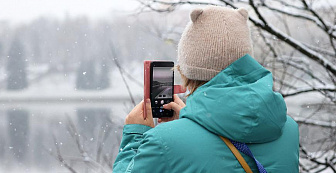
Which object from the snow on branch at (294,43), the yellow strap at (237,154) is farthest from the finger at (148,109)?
the snow on branch at (294,43)

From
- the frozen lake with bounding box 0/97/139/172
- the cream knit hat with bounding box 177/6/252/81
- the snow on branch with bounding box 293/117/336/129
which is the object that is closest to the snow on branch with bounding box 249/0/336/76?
the snow on branch with bounding box 293/117/336/129

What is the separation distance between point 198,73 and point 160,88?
238 mm

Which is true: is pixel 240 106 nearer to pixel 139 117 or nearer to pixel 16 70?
pixel 139 117

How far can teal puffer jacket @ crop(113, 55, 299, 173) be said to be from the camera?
0.80 meters

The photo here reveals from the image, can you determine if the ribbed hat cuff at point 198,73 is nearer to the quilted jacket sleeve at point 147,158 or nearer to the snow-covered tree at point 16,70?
the quilted jacket sleeve at point 147,158

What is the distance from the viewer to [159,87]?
1.13 metres

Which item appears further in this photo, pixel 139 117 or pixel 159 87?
pixel 159 87

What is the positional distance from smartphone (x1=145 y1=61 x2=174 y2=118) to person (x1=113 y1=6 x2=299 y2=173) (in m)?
0.12

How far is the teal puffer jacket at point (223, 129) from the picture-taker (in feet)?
2.61

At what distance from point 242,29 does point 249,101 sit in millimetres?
216

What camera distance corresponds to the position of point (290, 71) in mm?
4016

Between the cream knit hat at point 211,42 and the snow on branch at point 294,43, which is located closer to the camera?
the cream knit hat at point 211,42

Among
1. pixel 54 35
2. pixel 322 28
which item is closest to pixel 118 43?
pixel 54 35

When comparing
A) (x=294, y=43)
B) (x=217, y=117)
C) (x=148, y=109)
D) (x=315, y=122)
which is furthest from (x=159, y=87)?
(x=315, y=122)
